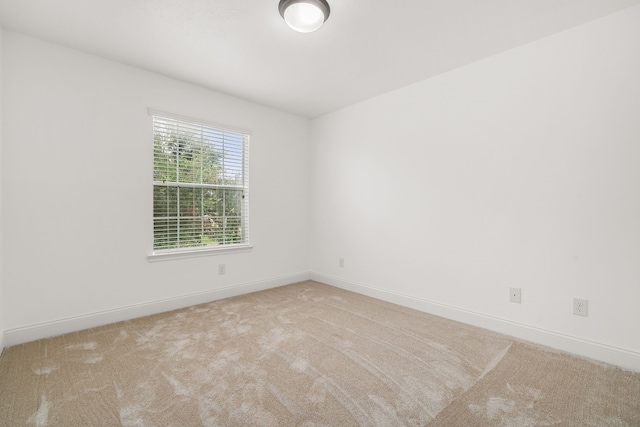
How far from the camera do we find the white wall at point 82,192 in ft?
7.84

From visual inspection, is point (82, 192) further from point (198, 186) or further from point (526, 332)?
point (526, 332)

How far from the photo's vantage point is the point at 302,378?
6.30ft

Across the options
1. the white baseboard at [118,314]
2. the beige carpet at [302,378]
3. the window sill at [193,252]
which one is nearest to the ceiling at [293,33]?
the window sill at [193,252]

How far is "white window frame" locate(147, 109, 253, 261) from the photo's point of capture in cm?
Result: 311

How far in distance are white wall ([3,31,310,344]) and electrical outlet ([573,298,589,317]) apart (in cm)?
345

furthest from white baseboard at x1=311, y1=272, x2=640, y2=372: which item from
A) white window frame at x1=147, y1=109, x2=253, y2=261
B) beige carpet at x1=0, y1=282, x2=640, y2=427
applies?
white window frame at x1=147, y1=109, x2=253, y2=261

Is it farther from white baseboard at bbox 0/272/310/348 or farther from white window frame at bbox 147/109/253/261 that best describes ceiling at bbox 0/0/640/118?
white baseboard at bbox 0/272/310/348

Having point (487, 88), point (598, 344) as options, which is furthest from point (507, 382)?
point (487, 88)

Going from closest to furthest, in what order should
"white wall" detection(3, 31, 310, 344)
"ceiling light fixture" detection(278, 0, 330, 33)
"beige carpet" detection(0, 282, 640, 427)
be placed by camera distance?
"beige carpet" detection(0, 282, 640, 427), "ceiling light fixture" detection(278, 0, 330, 33), "white wall" detection(3, 31, 310, 344)

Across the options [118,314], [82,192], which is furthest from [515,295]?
[82,192]

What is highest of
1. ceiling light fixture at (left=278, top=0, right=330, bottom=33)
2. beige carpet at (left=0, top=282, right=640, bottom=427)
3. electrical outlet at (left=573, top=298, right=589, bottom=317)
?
ceiling light fixture at (left=278, top=0, right=330, bottom=33)

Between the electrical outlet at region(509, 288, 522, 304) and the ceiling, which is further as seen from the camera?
the electrical outlet at region(509, 288, 522, 304)

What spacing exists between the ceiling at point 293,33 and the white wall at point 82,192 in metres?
0.26

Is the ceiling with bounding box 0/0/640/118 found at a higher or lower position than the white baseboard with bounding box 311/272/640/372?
higher
